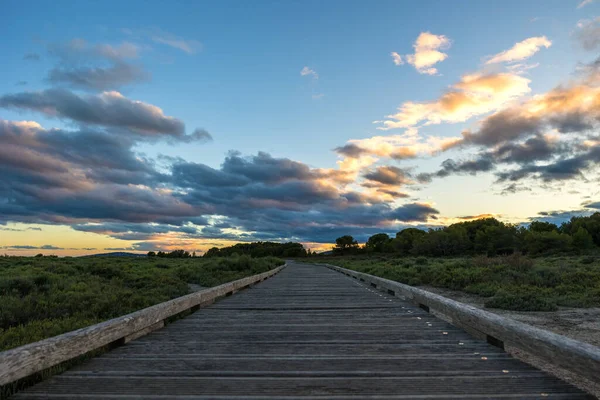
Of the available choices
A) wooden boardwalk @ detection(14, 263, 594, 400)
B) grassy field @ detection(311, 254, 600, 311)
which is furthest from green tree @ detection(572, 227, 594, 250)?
wooden boardwalk @ detection(14, 263, 594, 400)

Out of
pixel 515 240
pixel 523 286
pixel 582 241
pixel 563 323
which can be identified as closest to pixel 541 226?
pixel 515 240

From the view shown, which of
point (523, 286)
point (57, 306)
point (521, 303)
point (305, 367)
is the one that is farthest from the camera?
point (523, 286)

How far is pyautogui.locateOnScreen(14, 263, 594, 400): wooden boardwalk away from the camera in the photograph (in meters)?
3.65

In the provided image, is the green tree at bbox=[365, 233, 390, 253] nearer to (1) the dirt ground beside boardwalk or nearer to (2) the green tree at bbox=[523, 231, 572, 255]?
(2) the green tree at bbox=[523, 231, 572, 255]

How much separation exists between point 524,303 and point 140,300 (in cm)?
1048

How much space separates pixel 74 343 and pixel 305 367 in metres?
2.37

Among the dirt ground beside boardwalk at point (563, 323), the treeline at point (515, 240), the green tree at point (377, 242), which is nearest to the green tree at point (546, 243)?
the treeline at point (515, 240)

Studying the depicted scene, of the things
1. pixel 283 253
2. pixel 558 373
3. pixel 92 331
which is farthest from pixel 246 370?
pixel 283 253

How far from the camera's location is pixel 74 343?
4.23 meters

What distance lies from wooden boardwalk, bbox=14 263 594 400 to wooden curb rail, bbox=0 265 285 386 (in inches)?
7.4

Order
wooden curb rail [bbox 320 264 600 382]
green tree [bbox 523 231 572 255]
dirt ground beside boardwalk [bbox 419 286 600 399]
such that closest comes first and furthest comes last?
wooden curb rail [bbox 320 264 600 382] → dirt ground beside boardwalk [bbox 419 286 600 399] → green tree [bbox 523 231 572 255]

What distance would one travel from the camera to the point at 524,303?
11.4 m

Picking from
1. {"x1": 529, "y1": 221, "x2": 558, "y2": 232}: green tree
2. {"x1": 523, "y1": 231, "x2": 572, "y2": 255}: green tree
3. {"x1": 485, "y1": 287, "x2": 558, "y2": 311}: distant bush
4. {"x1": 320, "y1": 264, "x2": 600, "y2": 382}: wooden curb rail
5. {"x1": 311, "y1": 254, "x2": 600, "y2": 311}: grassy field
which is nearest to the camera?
{"x1": 320, "y1": 264, "x2": 600, "y2": 382}: wooden curb rail

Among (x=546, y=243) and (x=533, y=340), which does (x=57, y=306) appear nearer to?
(x=533, y=340)
